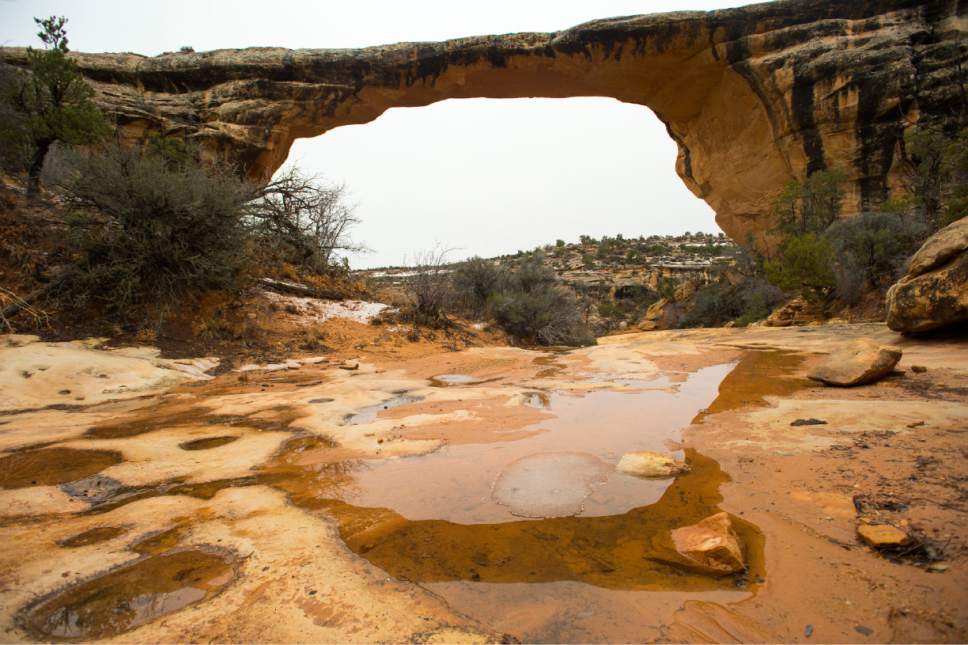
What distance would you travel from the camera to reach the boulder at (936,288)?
4949 mm

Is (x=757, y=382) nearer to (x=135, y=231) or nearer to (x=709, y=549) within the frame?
(x=709, y=549)

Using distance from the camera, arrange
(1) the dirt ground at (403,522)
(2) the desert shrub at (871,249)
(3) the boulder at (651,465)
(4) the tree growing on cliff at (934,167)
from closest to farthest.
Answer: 1. (1) the dirt ground at (403,522)
2. (3) the boulder at (651,465)
3. (4) the tree growing on cliff at (934,167)
4. (2) the desert shrub at (871,249)

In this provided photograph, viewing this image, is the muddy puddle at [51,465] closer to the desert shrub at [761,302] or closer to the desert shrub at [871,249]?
the desert shrub at [871,249]

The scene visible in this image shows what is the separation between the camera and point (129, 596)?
1415 millimetres

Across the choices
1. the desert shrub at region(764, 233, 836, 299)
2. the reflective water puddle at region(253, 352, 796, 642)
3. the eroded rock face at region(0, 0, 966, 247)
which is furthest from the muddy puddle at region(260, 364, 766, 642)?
the eroded rock face at region(0, 0, 966, 247)

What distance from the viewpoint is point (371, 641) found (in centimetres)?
119

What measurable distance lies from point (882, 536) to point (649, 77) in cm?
1816

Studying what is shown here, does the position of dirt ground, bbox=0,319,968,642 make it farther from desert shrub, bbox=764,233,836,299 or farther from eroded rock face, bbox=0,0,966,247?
eroded rock face, bbox=0,0,966,247

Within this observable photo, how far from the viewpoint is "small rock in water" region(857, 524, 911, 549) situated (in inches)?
58.2

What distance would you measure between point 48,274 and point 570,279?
81.6 feet

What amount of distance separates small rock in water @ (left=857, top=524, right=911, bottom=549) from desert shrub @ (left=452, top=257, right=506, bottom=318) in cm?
1290

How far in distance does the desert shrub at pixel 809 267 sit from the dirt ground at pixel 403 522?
1044 cm

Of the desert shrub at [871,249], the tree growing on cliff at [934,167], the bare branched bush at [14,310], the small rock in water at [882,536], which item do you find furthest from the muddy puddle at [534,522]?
the tree growing on cliff at [934,167]

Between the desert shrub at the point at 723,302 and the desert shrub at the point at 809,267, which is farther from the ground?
the desert shrub at the point at 809,267
